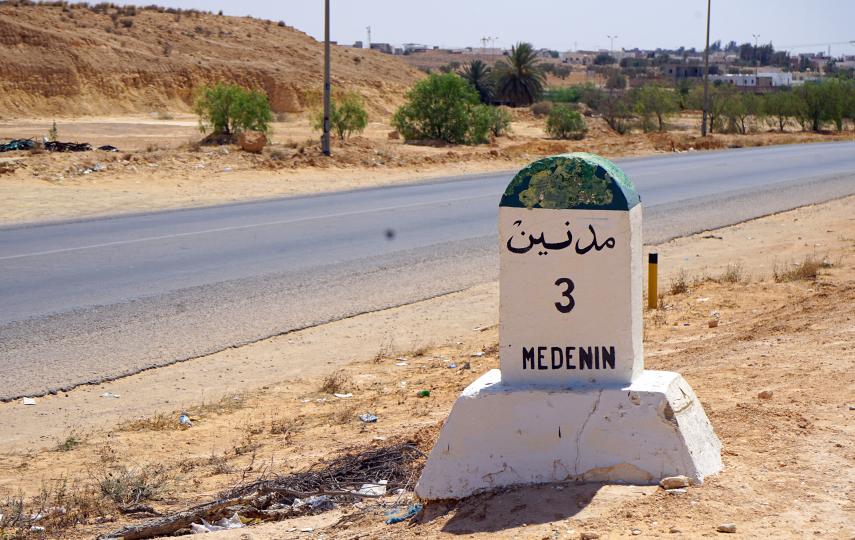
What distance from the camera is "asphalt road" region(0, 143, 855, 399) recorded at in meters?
10.3

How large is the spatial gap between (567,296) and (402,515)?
134 cm

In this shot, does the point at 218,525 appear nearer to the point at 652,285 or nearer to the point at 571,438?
the point at 571,438

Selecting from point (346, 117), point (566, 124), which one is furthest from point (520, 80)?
point (346, 117)

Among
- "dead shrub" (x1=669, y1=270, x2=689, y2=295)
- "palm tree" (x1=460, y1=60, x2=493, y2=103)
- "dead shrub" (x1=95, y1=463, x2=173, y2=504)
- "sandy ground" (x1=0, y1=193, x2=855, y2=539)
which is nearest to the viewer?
"sandy ground" (x1=0, y1=193, x2=855, y2=539)

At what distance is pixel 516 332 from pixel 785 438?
4.90 ft

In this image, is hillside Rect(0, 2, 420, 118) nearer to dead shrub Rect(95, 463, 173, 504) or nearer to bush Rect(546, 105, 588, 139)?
bush Rect(546, 105, 588, 139)

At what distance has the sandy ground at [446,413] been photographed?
4.78 metres

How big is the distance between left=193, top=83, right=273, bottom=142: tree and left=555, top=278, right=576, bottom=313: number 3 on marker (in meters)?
29.7

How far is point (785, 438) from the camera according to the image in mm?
5598

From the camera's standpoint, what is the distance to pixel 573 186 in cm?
527

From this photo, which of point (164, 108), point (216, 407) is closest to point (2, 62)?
point (164, 108)

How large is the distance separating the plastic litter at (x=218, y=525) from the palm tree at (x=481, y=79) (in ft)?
251

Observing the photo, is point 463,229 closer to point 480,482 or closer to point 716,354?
point 716,354

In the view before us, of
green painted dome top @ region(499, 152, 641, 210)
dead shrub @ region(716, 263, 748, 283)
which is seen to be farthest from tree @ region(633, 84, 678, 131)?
green painted dome top @ region(499, 152, 641, 210)
